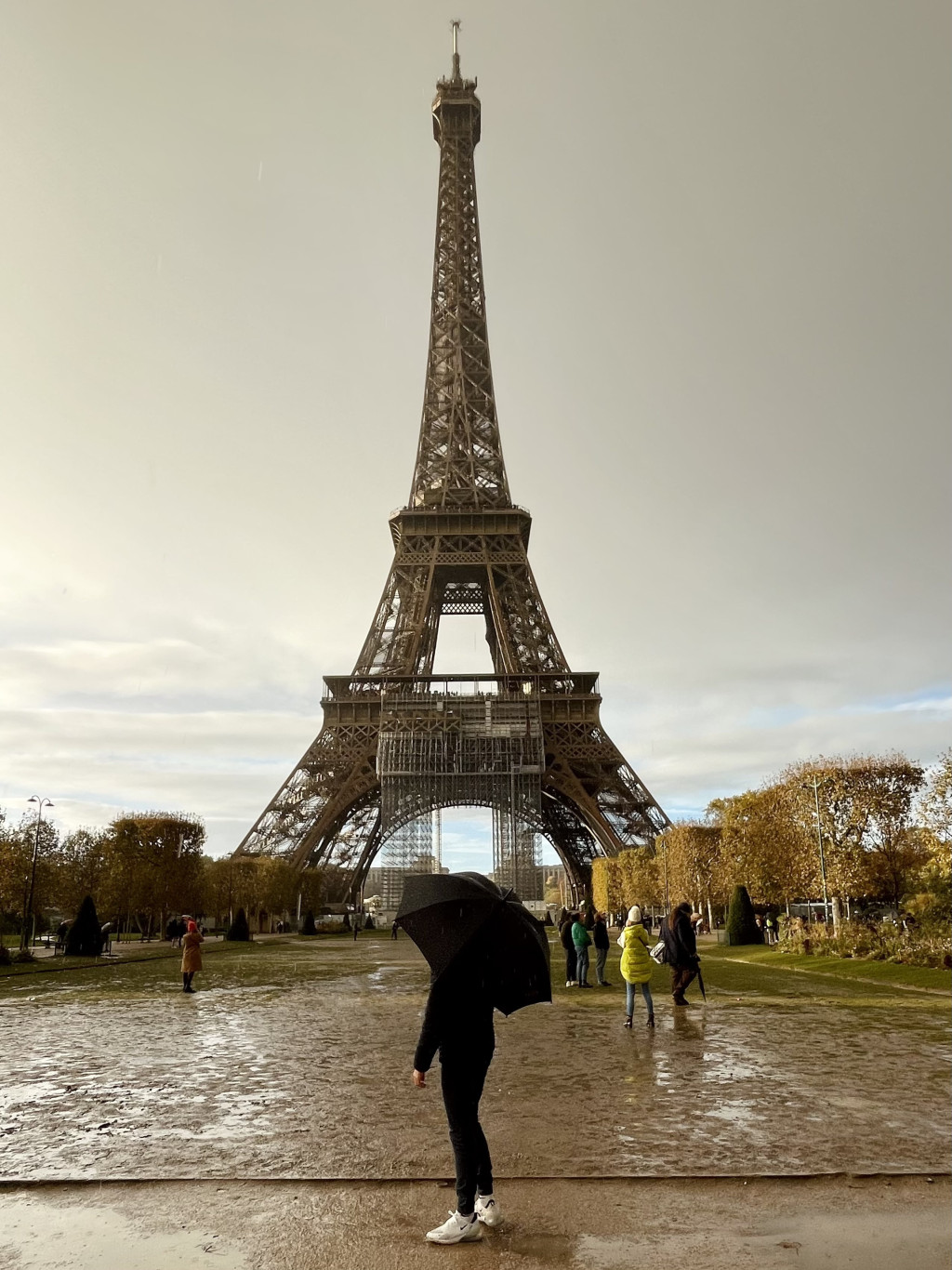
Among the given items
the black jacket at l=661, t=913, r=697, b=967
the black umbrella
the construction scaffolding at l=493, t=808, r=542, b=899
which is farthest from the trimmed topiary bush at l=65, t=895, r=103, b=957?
the black umbrella

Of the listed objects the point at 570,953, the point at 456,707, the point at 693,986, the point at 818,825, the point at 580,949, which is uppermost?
the point at 456,707

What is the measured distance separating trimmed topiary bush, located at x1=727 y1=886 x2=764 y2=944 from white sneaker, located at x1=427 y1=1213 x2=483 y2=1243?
Answer: 116 feet

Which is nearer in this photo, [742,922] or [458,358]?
[742,922]

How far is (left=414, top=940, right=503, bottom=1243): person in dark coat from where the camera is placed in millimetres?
5246

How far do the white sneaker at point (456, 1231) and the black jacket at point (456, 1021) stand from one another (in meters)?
Answer: 0.76

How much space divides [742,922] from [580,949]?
20.8 metres

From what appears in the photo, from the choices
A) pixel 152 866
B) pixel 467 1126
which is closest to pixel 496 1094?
pixel 467 1126

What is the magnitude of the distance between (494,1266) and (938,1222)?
8.24ft

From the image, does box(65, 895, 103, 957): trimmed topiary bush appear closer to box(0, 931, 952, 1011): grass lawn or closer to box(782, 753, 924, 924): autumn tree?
box(0, 931, 952, 1011): grass lawn

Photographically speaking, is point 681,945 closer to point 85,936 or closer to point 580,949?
point 580,949

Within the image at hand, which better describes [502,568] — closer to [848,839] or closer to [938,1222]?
[848,839]

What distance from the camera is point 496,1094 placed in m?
8.80

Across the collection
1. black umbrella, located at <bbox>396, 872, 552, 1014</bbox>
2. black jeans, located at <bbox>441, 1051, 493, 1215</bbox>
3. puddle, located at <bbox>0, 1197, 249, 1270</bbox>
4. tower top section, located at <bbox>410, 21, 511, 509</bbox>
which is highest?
tower top section, located at <bbox>410, 21, 511, 509</bbox>

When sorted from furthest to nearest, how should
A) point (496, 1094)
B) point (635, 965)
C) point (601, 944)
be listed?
point (601, 944) → point (635, 965) → point (496, 1094)
